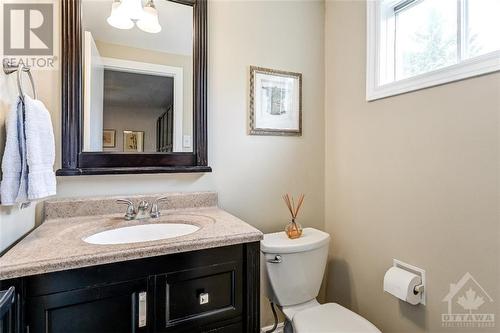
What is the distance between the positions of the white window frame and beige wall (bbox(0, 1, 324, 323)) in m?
0.40

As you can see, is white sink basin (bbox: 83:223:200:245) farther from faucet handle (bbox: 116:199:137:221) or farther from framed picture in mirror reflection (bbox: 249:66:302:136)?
framed picture in mirror reflection (bbox: 249:66:302:136)

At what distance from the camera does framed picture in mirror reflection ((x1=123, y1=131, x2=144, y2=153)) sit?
1.38m

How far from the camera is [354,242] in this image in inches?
66.5

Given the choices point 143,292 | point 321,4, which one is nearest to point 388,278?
point 143,292

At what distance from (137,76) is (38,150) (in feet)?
2.09

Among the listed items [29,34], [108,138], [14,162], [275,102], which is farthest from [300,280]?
[29,34]

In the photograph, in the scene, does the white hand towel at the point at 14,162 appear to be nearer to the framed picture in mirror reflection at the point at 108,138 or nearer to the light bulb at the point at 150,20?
the framed picture in mirror reflection at the point at 108,138

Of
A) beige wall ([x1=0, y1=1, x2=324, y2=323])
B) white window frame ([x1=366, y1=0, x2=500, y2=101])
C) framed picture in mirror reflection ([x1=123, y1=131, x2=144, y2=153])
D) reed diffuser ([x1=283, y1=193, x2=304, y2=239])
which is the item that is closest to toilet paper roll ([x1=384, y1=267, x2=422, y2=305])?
reed diffuser ([x1=283, y1=193, x2=304, y2=239])

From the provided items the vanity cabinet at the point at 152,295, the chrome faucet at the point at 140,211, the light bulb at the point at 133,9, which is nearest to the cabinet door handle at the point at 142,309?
the vanity cabinet at the point at 152,295

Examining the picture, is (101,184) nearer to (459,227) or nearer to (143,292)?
(143,292)

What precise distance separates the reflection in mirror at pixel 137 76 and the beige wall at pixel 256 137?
0.52 feet

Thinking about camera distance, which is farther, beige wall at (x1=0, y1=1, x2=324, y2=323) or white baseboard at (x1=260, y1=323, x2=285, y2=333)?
white baseboard at (x1=260, y1=323, x2=285, y2=333)

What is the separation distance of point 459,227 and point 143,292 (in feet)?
4.26

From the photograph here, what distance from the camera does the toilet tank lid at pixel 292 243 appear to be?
1392 mm
